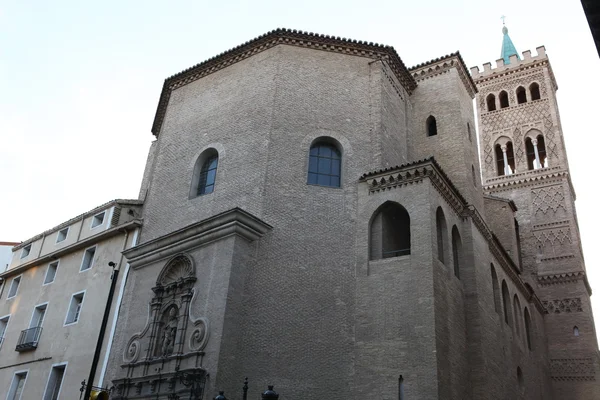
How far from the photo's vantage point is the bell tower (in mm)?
25203

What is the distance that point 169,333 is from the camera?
15461mm

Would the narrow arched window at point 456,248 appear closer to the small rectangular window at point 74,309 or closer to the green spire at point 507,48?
the small rectangular window at point 74,309

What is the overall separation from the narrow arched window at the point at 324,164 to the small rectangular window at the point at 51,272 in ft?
38.3

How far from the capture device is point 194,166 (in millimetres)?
18875

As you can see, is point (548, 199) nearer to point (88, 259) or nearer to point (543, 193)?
point (543, 193)

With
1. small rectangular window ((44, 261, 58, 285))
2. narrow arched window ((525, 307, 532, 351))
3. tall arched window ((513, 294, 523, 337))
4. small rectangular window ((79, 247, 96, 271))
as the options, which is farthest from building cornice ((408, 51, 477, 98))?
small rectangular window ((44, 261, 58, 285))

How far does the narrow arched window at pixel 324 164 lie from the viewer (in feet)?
57.4

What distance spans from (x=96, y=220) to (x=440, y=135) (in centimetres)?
1319

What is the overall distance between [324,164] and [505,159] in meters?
17.2

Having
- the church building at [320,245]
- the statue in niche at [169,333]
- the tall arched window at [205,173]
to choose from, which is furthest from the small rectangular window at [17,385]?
the tall arched window at [205,173]

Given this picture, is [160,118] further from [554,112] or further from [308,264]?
[554,112]

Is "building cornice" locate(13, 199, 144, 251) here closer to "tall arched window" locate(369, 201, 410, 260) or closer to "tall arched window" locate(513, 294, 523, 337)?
"tall arched window" locate(369, 201, 410, 260)

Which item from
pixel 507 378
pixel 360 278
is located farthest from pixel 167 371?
pixel 507 378

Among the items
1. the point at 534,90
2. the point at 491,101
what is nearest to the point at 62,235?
the point at 491,101
